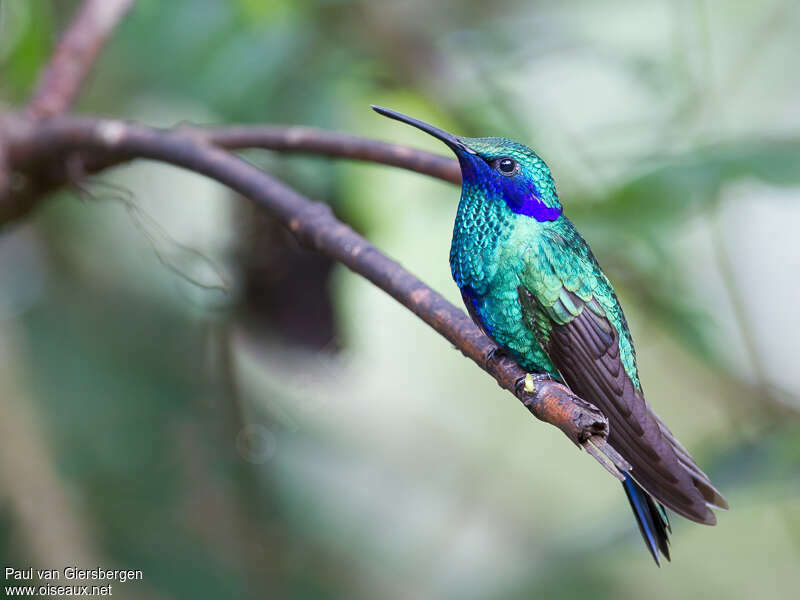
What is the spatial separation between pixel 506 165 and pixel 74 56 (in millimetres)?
1345

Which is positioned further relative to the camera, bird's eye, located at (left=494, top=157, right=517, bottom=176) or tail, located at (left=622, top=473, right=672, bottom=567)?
bird's eye, located at (left=494, top=157, right=517, bottom=176)

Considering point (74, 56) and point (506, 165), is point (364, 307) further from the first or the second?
point (506, 165)

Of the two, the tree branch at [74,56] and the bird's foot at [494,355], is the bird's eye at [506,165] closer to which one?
the bird's foot at [494,355]

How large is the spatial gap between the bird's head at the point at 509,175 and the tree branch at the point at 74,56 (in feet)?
3.98

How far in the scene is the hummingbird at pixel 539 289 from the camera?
1.53 m

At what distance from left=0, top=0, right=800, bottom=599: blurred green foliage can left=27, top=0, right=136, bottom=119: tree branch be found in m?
0.38

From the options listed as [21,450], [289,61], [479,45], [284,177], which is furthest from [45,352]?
[479,45]

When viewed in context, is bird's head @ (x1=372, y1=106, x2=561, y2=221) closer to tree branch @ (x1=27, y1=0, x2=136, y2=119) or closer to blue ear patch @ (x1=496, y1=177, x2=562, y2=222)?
blue ear patch @ (x1=496, y1=177, x2=562, y2=222)

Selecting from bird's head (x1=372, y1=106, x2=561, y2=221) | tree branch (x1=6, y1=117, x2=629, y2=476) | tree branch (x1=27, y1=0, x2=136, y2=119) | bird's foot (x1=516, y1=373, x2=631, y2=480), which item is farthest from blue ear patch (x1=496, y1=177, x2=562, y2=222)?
tree branch (x1=27, y1=0, x2=136, y2=119)

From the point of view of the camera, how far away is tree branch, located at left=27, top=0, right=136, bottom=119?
2326 mm

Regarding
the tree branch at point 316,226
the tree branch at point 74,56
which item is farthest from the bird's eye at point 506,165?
the tree branch at point 74,56

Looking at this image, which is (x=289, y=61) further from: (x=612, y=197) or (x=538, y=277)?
(x=538, y=277)

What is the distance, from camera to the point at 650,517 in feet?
5.12

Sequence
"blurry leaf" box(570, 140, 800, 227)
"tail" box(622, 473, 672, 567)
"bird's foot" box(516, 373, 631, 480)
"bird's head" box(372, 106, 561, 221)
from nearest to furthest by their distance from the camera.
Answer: "bird's foot" box(516, 373, 631, 480), "tail" box(622, 473, 672, 567), "bird's head" box(372, 106, 561, 221), "blurry leaf" box(570, 140, 800, 227)
